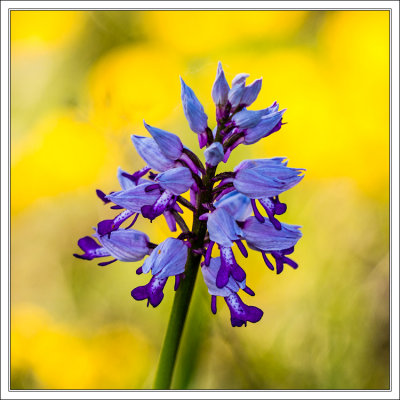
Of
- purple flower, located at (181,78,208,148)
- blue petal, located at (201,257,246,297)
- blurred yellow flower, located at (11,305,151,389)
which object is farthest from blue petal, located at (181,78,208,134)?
blurred yellow flower, located at (11,305,151,389)

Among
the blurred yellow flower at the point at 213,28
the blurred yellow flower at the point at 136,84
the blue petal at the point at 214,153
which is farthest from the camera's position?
the blurred yellow flower at the point at 213,28

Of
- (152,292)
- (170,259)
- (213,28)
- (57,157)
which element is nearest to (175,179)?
(170,259)

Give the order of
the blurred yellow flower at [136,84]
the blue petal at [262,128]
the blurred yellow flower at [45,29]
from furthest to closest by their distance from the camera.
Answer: the blurred yellow flower at [136,84] < the blurred yellow flower at [45,29] < the blue petal at [262,128]

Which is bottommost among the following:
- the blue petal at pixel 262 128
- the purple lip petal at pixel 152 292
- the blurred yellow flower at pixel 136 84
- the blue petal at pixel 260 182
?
the purple lip petal at pixel 152 292

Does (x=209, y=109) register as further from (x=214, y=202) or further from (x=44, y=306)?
(x=214, y=202)

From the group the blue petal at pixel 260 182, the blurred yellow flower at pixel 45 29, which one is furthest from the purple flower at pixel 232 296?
the blurred yellow flower at pixel 45 29

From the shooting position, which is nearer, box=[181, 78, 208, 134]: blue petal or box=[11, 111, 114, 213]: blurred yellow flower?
box=[181, 78, 208, 134]: blue petal

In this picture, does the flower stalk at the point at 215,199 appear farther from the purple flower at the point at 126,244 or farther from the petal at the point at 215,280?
the purple flower at the point at 126,244

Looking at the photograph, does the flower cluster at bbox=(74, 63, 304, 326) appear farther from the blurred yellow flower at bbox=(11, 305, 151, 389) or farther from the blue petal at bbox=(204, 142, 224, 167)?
the blurred yellow flower at bbox=(11, 305, 151, 389)
